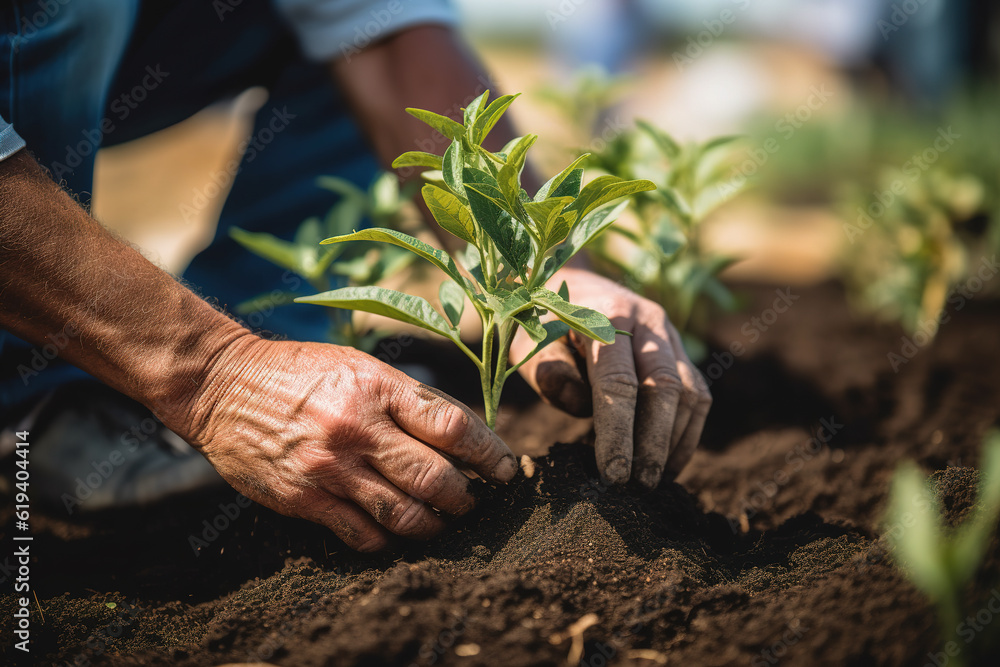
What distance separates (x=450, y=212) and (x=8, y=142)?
0.92 metres

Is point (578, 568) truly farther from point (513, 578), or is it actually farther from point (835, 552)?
point (835, 552)

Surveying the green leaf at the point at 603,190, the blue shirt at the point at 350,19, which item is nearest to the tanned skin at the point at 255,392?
the green leaf at the point at 603,190

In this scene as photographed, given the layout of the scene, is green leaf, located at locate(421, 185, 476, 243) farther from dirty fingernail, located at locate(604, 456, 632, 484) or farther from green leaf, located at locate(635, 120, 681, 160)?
green leaf, located at locate(635, 120, 681, 160)

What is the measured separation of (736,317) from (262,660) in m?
2.98

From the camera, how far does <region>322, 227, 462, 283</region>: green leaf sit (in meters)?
1.12

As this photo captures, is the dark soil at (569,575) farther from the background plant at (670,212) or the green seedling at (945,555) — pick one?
the background plant at (670,212)

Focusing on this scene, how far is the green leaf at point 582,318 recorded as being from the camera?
1.08 m

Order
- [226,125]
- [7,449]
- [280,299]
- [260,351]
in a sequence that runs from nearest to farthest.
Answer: [260,351] → [280,299] → [7,449] → [226,125]

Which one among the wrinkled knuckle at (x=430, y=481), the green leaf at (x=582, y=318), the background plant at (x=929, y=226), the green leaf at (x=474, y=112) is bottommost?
the wrinkled knuckle at (x=430, y=481)

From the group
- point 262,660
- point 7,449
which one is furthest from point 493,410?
point 7,449

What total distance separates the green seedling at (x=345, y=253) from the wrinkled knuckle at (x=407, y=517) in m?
0.70

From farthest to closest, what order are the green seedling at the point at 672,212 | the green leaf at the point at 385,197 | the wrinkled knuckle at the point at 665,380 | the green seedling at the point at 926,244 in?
the green seedling at the point at 926,244, the green leaf at the point at 385,197, the green seedling at the point at 672,212, the wrinkled knuckle at the point at 665,380

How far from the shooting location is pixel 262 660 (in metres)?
1.05

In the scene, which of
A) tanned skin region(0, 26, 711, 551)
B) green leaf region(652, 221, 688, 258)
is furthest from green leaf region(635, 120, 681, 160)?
tanned skin region(0, 26, 711, 551)
